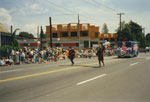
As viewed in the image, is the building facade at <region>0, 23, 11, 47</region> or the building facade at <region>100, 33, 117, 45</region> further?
the building facade at <region>100, 33, 117, 45</region>

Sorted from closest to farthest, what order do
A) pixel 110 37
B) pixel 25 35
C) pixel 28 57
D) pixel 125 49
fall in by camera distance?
pixel 28 57, pixel 125 49, pixel 110 37, pixel 25 35

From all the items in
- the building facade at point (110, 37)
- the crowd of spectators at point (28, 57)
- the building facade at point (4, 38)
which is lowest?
the crowd of spectators at point (28, 57)

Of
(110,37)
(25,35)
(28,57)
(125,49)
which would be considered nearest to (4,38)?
(28,57)

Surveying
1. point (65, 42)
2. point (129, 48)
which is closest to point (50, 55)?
point (129, 48)

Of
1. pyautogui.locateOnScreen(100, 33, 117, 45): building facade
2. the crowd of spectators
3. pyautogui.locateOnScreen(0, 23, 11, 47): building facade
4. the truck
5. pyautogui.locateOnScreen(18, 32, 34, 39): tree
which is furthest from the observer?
pyautogui.locateOnScreen(100, 33, 117, 45): building facade

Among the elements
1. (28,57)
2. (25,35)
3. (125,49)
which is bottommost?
(28,57)

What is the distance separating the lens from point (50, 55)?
26031 mm

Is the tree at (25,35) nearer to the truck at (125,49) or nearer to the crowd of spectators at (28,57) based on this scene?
the truck at (125,49)

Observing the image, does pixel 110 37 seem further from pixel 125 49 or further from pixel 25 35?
pixel 125 49

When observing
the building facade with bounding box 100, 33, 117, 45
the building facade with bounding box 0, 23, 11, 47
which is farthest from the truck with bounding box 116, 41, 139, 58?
the building facade with bounding box 100, 33, 117, 45

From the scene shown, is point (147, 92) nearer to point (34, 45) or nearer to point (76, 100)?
point (76, 100)

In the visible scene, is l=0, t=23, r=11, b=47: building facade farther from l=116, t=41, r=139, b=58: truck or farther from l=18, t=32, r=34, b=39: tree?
l=18, t=32, r=34, b=39: tree

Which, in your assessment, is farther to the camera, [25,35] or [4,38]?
[25,35]

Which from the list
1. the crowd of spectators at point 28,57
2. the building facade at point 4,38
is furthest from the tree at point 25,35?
the crowd of spectators at point 28,57
